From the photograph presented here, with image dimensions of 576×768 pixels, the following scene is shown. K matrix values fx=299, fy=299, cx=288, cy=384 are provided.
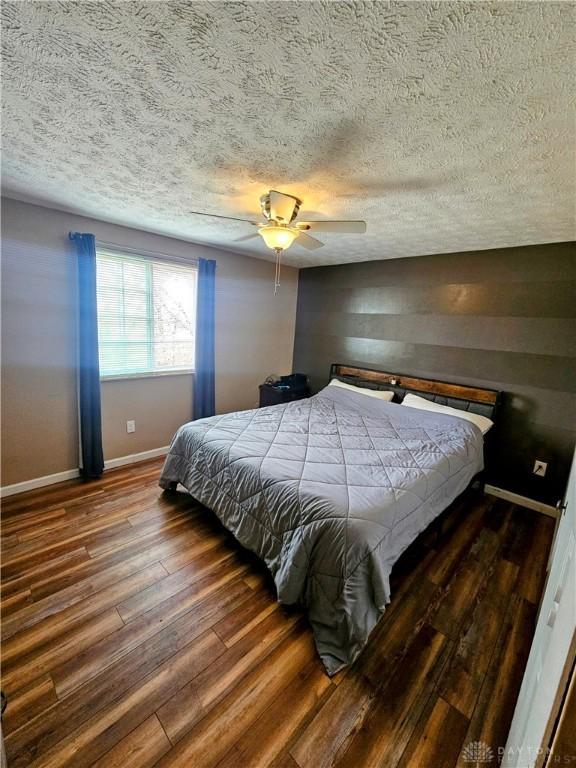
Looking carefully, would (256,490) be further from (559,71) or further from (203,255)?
(203,255)

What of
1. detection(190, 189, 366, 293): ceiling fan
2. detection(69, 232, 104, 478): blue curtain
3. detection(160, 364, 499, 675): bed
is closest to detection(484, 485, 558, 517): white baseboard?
detection(160, 364, 499, 675): bed

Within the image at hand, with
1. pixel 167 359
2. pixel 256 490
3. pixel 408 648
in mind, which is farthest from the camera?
pixel 167 359

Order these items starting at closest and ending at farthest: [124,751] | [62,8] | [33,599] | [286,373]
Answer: [62,8] < [124,751] < [33,599] < [286,373]

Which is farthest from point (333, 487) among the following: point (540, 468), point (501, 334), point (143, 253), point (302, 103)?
point (143, 253)

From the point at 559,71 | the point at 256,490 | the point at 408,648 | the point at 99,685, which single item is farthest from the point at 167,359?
the point at 559,71

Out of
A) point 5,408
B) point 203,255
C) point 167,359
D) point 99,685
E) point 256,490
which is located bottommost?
point 99,685

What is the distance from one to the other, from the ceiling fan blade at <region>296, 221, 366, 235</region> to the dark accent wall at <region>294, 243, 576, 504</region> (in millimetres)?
1879

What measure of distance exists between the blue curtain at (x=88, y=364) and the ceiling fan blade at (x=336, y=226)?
1966 mm

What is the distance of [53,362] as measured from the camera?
8.71 ft

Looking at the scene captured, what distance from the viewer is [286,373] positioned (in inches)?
189

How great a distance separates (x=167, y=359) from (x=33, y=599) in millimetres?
2334

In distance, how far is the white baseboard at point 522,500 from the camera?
272 cm

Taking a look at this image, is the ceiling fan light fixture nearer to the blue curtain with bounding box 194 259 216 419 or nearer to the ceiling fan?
the ceiling fan

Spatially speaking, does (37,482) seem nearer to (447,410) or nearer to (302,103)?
(302,103)
